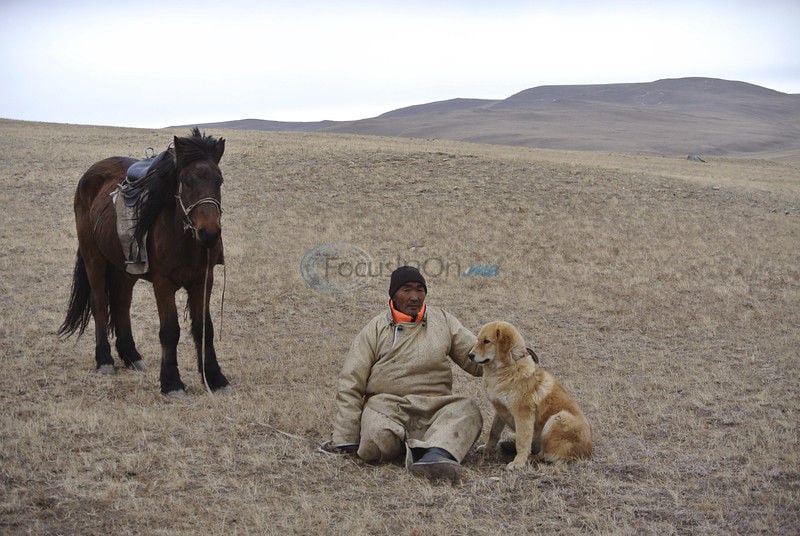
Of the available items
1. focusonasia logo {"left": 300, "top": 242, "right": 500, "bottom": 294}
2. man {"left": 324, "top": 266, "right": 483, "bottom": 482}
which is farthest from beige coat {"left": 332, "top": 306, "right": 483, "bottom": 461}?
focusonasia logo {"left": 300, "top": 242, "right": 500, "bottom": 294}

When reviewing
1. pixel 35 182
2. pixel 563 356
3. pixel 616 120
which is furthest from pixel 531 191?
pixel 616 120

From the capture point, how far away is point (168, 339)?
7.67 meters

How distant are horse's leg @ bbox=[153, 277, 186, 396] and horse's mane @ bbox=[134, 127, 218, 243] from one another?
54 centimetres

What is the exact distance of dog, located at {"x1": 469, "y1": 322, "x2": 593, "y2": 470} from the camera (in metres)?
5.54

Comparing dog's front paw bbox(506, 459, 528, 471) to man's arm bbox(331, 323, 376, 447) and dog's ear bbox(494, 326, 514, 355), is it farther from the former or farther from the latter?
man's arm bbox(331, 323, 376, 447)

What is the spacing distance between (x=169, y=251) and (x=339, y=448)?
2.86 meters

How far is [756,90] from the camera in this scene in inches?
7190

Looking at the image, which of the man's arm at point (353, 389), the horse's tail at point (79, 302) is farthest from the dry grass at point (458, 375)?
the horse's tail at point (79, 302)

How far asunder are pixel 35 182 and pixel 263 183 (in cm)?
711

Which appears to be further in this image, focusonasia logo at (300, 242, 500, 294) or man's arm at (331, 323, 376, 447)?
focusonasia logo at (300, 242, 500, 294)

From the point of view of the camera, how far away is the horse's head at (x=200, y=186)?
7070mm

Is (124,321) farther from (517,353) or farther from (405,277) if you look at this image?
(517,353)

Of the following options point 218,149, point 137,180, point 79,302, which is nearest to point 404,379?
point 218,149

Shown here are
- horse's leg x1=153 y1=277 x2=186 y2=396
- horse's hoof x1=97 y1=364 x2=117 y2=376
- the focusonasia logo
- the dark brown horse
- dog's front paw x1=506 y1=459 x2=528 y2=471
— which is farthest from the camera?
the focusonasia logo
